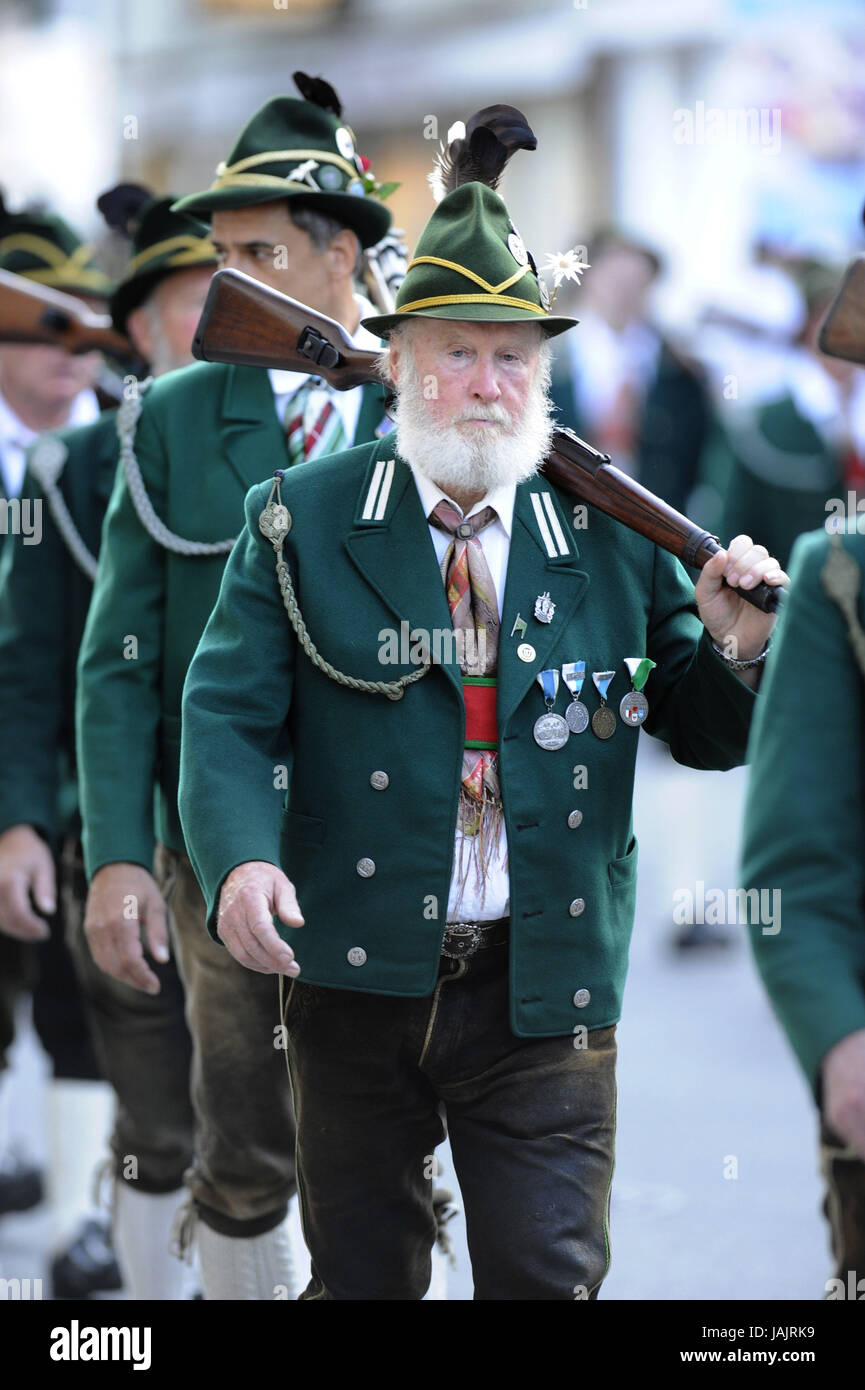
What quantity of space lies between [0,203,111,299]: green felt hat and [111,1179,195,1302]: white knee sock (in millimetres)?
2830

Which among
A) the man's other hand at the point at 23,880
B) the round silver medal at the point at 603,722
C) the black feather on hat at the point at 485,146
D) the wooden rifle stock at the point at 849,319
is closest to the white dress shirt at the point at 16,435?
the man's other hand at the point at 23,880

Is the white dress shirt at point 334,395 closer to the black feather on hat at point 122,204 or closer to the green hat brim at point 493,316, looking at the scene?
the green hat brim at point 493,316

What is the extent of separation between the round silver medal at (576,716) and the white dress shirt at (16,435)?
9.23 feet

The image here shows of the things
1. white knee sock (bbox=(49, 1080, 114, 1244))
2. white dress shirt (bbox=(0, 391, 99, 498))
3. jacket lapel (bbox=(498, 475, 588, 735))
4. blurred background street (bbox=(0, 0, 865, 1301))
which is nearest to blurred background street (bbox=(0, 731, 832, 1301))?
blurred background street (bbox=(0, 0, 865, 1301))

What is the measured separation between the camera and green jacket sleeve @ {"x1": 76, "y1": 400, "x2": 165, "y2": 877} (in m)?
4.50

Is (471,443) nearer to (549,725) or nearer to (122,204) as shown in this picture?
(549,725)

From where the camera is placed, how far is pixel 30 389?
21.2 ft

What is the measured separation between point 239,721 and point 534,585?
540mm

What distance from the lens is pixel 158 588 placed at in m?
4.61

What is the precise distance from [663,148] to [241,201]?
18.3 metres

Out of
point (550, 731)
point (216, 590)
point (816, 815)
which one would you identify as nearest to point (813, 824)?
point (816, 815)

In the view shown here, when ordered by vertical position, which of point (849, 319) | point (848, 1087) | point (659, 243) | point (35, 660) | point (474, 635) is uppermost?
point (659, 243)
